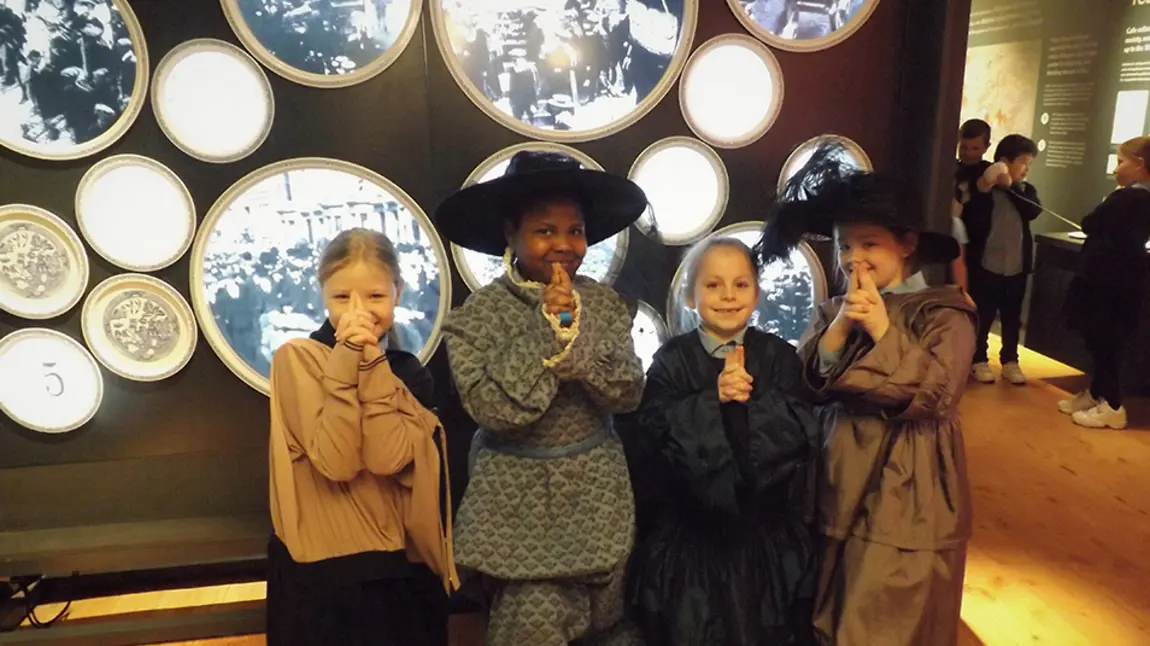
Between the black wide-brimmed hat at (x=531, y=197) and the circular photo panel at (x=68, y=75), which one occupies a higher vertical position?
the circular photo panel at (x=68, y=75)

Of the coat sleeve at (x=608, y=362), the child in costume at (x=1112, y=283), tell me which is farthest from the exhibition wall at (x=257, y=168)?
the child in costume at (x=1112, y=283)

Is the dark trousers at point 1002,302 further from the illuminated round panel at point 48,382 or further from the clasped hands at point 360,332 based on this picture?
the illuminated round panel at point 48,382

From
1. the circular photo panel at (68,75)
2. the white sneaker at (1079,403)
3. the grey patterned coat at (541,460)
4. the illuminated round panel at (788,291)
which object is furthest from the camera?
the white sneaker at (1079,403)

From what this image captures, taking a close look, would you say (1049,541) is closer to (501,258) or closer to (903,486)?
(903,486)

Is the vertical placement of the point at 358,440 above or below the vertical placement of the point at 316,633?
above

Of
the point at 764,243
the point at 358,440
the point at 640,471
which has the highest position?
the point at 764,243

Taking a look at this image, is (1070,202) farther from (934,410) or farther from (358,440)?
(358,440)

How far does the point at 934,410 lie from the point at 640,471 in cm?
72

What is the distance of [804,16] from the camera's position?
2.26 metres

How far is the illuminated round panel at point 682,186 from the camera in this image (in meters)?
2.27

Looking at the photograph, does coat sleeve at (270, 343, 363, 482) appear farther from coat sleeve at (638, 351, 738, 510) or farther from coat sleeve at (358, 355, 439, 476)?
coat sleeve at (638, 351, 738, 510)

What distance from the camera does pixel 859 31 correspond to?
7.52 feet

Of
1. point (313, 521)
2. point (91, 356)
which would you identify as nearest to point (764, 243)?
point (313, 521)

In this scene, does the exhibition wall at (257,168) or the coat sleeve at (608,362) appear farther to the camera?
the exhibition wall at (257,168)
